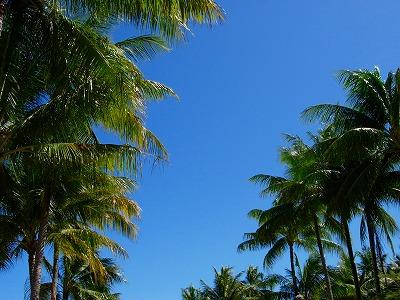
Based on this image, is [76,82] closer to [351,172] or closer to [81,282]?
[351,172]

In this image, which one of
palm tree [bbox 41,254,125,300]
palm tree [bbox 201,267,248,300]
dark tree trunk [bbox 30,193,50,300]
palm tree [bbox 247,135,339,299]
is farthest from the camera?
palm tree [bbox 201,267,248,300]

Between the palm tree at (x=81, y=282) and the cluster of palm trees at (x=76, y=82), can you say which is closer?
the cluster of palm trees at (x=76, y=82)

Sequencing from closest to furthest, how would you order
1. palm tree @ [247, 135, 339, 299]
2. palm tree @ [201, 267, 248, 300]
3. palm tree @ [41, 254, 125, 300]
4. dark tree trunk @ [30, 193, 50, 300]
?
dark tree trunk @ [30, 193, 50, 300] → palm tree @ [247, 135, 339, 299] → palm tree @ [41, 254, 125, 300] → palm tree @ [201, 267, 248, 300]

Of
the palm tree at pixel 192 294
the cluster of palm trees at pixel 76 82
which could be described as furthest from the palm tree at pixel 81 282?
the cluster of palm trees at pixel 76 82

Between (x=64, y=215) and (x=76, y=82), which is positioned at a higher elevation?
(x=64, y=215)

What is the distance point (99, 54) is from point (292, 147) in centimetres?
1888

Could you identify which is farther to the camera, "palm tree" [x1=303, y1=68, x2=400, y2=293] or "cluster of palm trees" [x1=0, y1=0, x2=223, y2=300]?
"palm tree" [x1=303, y1=68, x2=400, y2=293]

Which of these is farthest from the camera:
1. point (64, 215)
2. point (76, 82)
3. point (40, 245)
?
point (64, 215)

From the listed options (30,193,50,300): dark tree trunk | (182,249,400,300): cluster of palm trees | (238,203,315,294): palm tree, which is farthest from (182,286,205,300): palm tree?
(30,193,50,300): dark tree trunk

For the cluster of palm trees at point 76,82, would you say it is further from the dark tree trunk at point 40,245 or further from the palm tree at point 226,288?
the palm tree at point 226,288

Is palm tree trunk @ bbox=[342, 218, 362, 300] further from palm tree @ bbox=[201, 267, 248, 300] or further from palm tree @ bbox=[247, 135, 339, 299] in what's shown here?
palm tree @ bbox=[201, 267, 248, 300]

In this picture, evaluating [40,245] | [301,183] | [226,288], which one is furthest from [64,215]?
[226,288]

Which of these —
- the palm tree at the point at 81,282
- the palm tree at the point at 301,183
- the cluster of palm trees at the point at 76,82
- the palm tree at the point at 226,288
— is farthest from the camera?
the palm tree at the point at 226,288

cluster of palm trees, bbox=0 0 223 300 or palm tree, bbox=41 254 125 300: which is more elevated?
palm tree, bbox=41 254 125 300
